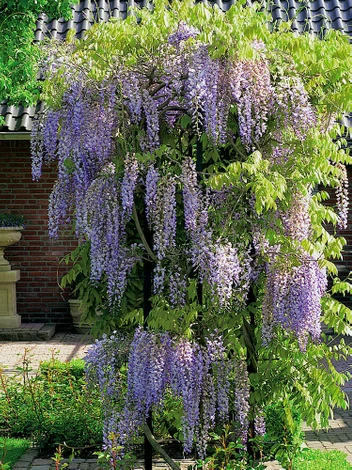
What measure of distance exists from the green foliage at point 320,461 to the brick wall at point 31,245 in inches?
235

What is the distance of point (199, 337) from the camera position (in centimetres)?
459

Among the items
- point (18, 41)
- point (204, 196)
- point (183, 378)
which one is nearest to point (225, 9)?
point (18, 41)

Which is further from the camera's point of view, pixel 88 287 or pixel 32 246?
pixel 32 246

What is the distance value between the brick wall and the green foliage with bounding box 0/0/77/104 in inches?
105

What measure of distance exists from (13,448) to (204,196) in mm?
2409

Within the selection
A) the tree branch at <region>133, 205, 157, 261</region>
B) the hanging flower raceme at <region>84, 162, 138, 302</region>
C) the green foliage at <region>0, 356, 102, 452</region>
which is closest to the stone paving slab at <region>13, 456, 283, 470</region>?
the green foliage at <region>0, 356, 102, 452</region>

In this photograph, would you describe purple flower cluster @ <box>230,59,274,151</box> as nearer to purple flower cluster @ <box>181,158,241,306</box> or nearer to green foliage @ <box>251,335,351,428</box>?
purple flower cluster @ <box>181,158,241,306</box>

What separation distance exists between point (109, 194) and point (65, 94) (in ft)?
2.26

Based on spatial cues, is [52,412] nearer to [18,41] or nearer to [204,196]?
[204,196]

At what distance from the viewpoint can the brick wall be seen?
34.3 ft

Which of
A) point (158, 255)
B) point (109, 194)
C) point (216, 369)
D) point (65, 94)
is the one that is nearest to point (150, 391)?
point (216, 369)

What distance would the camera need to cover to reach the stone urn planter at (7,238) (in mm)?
9922

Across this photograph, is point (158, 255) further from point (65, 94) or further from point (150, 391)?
point (65, 94)

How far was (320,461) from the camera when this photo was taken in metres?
4.79
